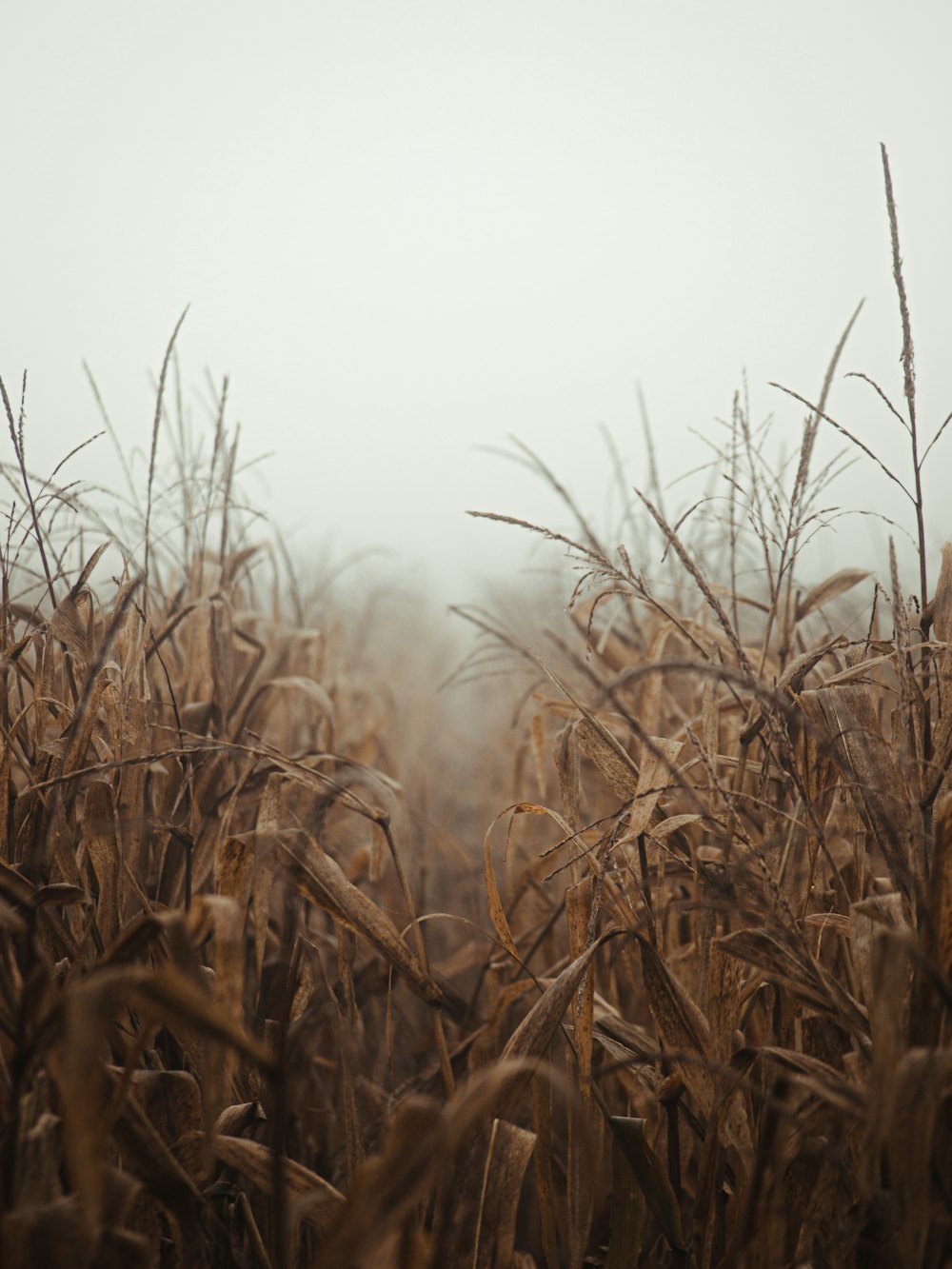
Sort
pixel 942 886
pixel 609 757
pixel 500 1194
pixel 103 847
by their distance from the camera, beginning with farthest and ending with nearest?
pixel 609 757, pixel 103 847, pixel 500 1194, pixel 942 886

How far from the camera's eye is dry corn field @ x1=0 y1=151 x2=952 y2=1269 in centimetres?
61

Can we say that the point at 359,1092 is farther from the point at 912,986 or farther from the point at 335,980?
the point at 912,986

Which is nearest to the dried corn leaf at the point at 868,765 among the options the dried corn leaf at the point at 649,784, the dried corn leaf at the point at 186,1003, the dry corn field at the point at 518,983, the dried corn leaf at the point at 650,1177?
the dry corn field at the point at 518,983

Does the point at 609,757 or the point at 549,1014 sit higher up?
the point at 609,757

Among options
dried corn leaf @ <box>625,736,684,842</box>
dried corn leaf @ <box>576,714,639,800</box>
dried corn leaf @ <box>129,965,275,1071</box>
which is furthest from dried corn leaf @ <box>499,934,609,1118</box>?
dried corn leaf @ <box>129,965,275,1071</box>

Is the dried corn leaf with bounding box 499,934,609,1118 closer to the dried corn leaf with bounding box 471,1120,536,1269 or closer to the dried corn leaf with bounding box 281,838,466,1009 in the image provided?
the dried corn leaf with bounding box 471,1120,536,1269

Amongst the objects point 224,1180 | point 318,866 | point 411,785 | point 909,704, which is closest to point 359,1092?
point 224,1180

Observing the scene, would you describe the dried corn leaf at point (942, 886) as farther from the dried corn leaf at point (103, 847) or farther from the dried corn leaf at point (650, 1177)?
the dried corn leaf at point (103, 847)

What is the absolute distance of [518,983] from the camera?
105 centimetres

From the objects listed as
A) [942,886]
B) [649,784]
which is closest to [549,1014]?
[649,784]

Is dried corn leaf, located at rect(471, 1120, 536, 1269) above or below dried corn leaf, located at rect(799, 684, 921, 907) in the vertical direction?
below

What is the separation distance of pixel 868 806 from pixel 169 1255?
Answer: 86 cm

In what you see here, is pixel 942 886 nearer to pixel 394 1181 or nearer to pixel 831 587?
pixel 394 1181

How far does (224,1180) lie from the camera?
912 mm
